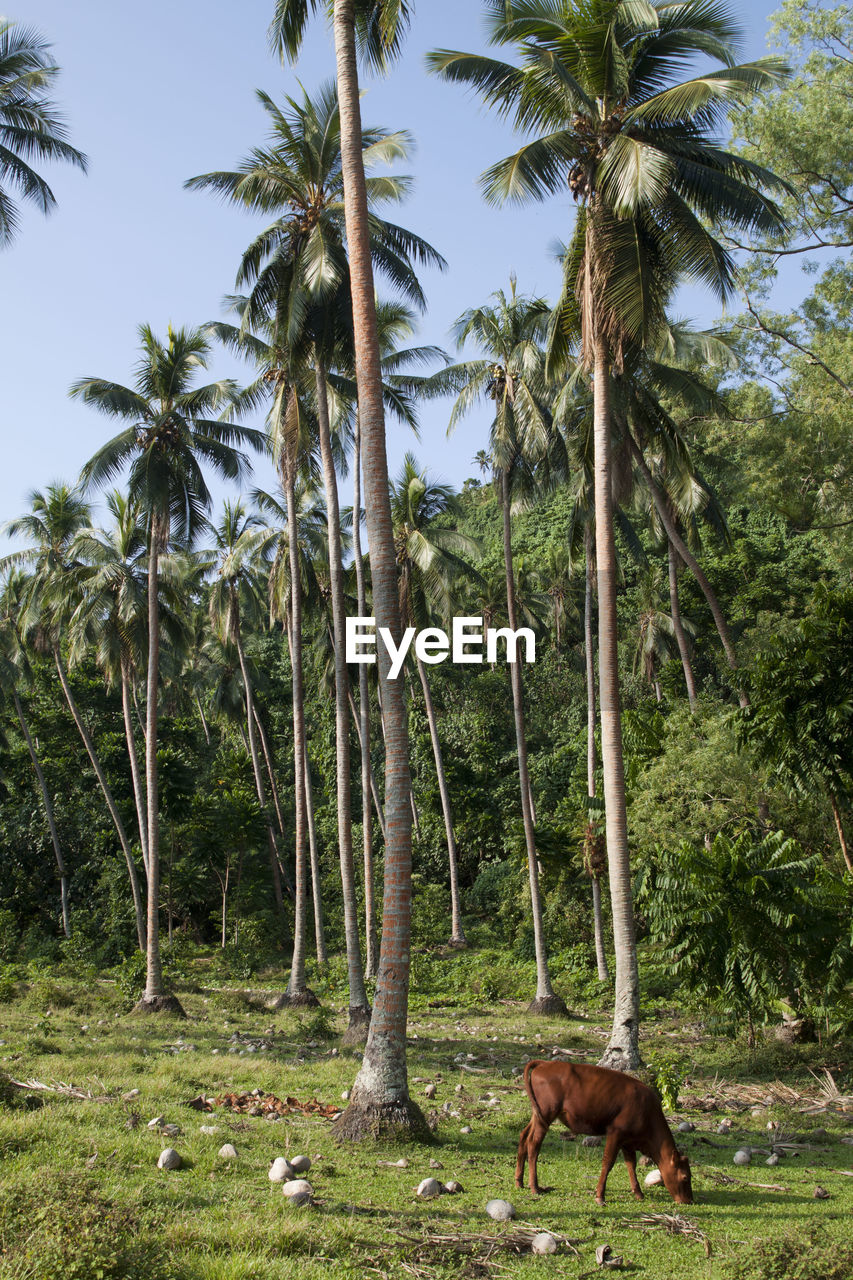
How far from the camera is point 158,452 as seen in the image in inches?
875

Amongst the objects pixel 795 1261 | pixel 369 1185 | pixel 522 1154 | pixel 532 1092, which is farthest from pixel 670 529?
pixel 795 1261

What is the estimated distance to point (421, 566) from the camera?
2819 centimetres

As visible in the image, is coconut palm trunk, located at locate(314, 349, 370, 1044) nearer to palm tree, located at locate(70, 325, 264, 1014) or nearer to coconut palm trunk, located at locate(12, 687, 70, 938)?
palm tree, located at locate(70, 325, 264, 1014)

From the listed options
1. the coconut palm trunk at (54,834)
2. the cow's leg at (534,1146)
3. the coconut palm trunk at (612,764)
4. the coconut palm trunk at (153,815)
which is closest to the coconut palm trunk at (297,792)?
the coconut palm trunk at (153,815)

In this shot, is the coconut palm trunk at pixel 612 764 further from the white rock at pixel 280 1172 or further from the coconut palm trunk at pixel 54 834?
the coconut palm trunk at pixel 54 834

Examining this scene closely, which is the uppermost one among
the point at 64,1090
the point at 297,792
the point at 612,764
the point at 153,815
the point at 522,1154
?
the point at 612,764

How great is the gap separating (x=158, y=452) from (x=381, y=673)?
13.8 meters

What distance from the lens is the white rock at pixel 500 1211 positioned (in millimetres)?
6305

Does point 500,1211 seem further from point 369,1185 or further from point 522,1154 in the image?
point 369,1185

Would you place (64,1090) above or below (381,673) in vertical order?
below

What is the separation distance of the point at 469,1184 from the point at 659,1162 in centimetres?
151

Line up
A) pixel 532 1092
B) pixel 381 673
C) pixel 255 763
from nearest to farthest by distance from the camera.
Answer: pixel 532 1092 < pixel 381 673 < pixel 255 763
